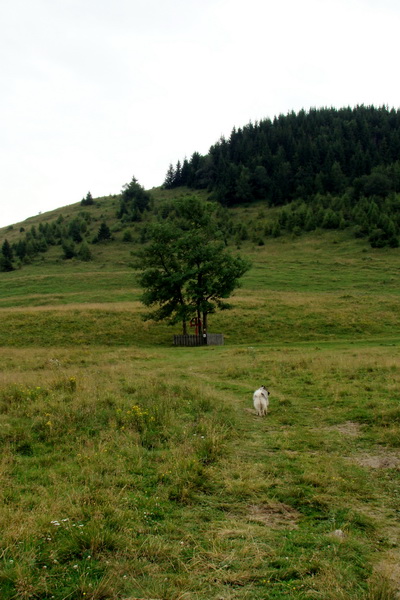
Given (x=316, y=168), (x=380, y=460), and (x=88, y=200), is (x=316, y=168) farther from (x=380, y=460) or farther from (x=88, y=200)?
(x=380, y=460)

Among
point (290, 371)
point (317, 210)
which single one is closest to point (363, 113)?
point (317, 210)

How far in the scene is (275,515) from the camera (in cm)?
660

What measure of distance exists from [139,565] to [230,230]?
347ft

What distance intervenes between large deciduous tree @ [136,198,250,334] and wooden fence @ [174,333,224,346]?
1.77 m

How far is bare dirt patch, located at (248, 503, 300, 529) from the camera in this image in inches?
249

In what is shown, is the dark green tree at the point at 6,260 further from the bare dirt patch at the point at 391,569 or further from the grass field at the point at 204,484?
the bare dirt patch at the point at 391,569

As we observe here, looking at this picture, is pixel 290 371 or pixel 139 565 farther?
pixel 290 371

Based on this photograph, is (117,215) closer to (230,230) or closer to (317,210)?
(230,230)

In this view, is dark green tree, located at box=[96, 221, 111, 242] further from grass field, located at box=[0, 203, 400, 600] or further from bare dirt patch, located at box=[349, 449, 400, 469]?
bare dirt patch, located at box=[349, 449, 400, 469]

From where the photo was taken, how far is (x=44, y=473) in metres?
7.83

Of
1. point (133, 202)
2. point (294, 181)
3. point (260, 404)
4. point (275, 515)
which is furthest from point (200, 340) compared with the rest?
point (294, 181)

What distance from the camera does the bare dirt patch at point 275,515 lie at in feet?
20.8

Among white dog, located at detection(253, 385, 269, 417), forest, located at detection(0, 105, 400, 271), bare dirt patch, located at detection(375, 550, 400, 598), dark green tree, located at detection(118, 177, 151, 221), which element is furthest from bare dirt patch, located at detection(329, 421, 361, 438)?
dark green tree, located at detection(118, 177, 151, 221)

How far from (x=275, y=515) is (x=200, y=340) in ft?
107
